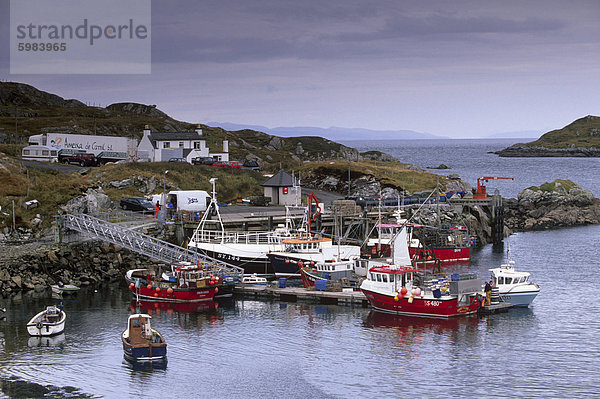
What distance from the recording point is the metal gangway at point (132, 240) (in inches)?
2493

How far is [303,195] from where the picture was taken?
3782 inches

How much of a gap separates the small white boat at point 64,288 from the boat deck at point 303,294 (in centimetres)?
1317

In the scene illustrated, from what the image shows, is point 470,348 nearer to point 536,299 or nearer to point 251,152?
point 536,299

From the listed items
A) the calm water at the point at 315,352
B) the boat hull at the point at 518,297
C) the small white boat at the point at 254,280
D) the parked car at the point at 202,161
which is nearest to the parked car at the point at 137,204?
the calm water at the point at 315,352

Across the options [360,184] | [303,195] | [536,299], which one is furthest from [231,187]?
[536,299]

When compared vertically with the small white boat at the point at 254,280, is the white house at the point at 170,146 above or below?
above

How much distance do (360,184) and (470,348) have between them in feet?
194

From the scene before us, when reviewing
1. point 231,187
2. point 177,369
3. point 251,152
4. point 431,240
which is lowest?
point 177,369

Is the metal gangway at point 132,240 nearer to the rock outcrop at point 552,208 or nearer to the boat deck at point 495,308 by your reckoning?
the boat deck at point 495,308

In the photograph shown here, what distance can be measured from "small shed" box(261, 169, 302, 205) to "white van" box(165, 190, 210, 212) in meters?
11.1

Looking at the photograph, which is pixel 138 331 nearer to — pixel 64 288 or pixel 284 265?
pixel 64 288

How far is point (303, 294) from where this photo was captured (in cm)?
5844

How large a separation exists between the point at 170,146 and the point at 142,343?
67.6 m

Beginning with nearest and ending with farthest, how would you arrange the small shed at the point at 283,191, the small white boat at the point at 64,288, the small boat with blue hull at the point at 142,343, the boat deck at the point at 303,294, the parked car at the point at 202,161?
the small boat with blue hull at the point at 142,343, the boat deck at the point at 303,294, the small white boat at the point at 64,288, the small shed at the point at 283,191, the parked car at the point at 202,161
